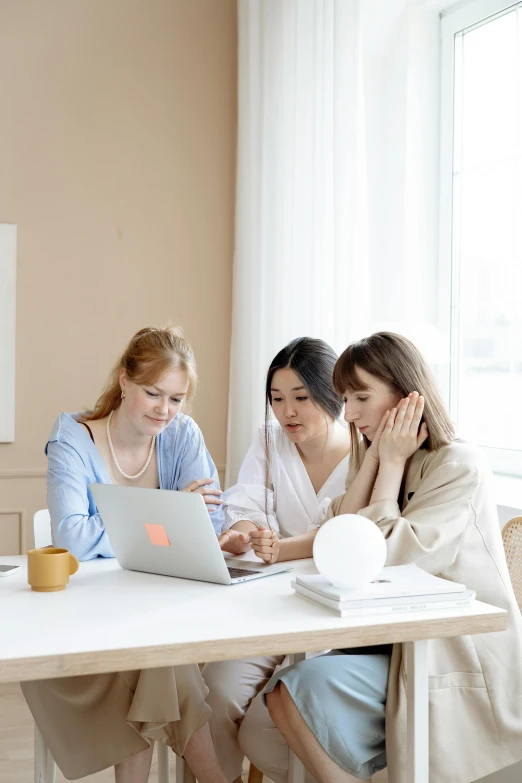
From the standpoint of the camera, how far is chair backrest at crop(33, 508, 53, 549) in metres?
2.16

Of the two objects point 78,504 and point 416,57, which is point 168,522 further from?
point 416,57

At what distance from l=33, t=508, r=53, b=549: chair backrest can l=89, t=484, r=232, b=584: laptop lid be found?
0.50 metres

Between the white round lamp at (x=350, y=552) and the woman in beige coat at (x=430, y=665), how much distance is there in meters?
0.22

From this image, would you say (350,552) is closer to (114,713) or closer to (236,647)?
(236,647)

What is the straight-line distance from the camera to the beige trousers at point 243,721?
1863mm

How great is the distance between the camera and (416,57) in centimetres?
317

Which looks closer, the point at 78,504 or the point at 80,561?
the point at 80,561

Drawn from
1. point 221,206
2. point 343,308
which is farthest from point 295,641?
point 221,206

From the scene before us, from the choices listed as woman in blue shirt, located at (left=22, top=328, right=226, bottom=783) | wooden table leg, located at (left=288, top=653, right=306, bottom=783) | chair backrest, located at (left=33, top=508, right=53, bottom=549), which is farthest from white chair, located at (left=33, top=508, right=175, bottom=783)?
chair backrest, located at (left=33, top=508, right=53, bottom=549)

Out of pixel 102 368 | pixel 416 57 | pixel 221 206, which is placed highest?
pixel 416 57

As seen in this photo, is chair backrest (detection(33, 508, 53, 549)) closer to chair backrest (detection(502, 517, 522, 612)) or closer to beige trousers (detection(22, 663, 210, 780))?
beige trousers (detection(22, 663, 210, 780))

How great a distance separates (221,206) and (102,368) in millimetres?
893

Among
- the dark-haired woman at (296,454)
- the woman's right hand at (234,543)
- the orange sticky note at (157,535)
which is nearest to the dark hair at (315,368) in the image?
the dark-haired woman at (296,454)

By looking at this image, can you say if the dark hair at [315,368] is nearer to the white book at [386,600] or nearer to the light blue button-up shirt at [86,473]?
the light blue button-up shirt at [86,473]
